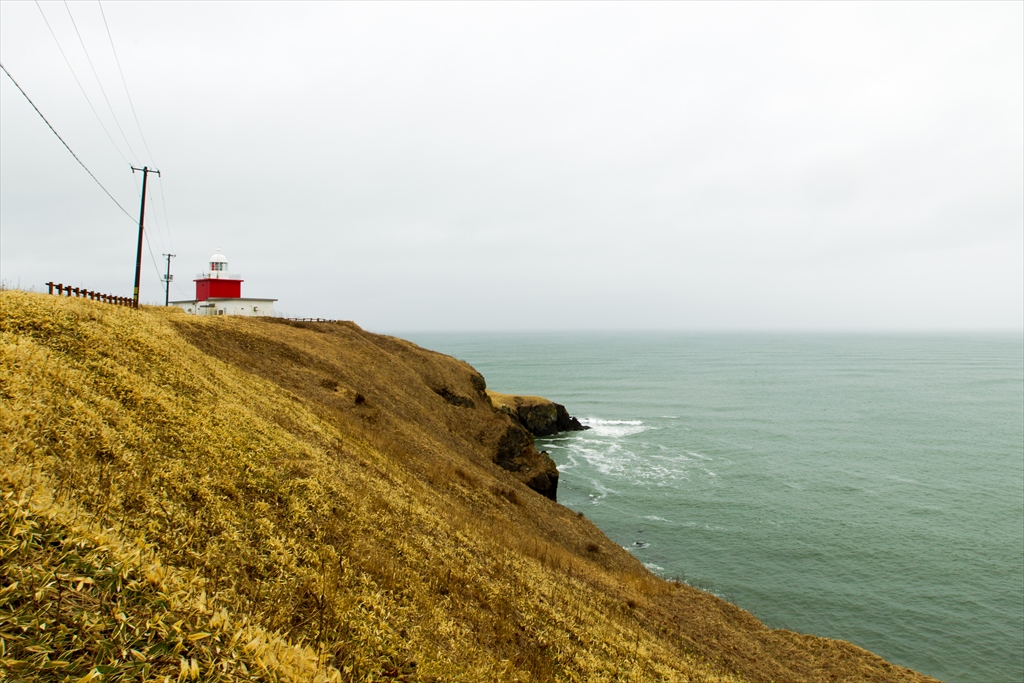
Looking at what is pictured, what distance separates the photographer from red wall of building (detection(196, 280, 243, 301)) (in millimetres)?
55594

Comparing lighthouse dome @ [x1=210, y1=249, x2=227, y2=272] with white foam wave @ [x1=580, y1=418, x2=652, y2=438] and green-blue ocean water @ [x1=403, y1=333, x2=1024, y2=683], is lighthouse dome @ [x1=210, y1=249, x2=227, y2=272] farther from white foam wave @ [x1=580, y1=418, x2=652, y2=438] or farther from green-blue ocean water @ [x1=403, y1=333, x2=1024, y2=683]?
white foam wave @ [x1=580, y1=418, x2=652, y2=438]

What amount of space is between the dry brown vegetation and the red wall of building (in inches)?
1413

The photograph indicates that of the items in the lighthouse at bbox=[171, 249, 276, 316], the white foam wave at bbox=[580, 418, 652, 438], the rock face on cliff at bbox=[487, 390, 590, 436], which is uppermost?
the lighthouse at bbox=[171, 249, 276, 316]

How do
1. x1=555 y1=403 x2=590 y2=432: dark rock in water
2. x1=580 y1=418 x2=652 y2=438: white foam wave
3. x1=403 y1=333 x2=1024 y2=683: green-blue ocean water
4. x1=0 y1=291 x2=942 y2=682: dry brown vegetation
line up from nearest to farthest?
x1=0 y1=291 x2=942 y2=682: dry brown vegetation < x1=403 y1=333 x2=1024 y2=683: green-blue ocean water < x1=580 y1=418 x2=652 y2=438: white foam wave < x1=555 y1=403 x2=590 y2=432: dark rock in water

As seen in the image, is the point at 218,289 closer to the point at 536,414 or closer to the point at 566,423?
the point at 536,414

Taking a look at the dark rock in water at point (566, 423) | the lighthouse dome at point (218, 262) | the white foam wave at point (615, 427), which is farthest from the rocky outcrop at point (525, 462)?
the lighthouse dome at point (218, 262)

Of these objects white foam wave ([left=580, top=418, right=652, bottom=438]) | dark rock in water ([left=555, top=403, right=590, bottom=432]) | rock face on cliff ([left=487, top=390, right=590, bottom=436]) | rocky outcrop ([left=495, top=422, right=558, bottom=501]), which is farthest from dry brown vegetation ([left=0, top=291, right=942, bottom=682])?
dark rock in water ([left=555, top=403, right=590, bottom=432])

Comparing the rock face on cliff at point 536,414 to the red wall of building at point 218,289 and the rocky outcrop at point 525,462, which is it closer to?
the rocky outcrop at point 525,462

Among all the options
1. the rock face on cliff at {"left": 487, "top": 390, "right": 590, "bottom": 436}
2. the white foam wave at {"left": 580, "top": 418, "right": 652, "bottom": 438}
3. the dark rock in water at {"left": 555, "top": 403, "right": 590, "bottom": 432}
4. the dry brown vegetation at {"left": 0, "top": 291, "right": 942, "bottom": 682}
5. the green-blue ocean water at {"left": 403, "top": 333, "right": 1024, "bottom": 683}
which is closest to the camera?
the dry brown vegetation at {"left": 0, "top": 291, "right": 942, "bottom": 682}

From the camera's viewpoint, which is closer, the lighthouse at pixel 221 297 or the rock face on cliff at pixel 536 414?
the lighthouse at pixel 221 297

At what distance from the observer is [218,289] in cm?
5591

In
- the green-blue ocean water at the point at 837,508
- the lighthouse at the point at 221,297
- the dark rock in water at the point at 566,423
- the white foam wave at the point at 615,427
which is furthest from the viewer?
the dark rock in water at the point at 566,423

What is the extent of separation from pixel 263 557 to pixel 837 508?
46590mm

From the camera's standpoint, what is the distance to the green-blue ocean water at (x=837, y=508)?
27844mm
